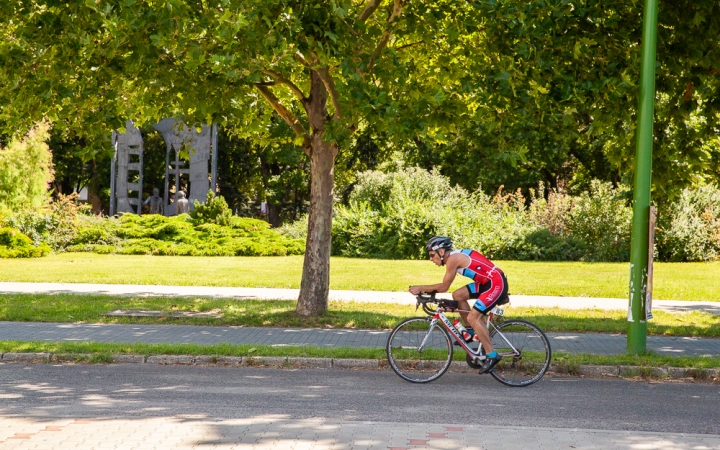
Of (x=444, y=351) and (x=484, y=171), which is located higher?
(x=484, y=171)

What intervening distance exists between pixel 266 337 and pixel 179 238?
56.7 ft

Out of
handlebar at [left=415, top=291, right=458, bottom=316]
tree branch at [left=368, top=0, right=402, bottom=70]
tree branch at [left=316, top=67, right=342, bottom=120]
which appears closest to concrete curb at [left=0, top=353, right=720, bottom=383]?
handlebar at [left=415, top=291, right=458, bottom=316]

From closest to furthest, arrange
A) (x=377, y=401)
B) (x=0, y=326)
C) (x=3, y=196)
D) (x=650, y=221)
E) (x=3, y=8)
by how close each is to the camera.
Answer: (x=377, y=401)
(x=650, y=221)
(x=3, y=8)
(x=0, y=326)
(x=3, y=196)

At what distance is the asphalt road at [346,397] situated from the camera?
723 cm

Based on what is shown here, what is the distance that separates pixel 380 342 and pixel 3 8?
669cm

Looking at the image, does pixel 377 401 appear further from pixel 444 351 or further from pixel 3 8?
pixel 3 8

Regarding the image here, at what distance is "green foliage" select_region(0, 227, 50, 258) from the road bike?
19.0 meters

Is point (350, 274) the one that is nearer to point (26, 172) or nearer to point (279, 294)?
point (279, 294)

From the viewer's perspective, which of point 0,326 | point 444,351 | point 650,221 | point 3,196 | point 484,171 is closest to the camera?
point 444,351

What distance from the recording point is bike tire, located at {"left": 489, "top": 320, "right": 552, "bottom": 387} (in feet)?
29.6

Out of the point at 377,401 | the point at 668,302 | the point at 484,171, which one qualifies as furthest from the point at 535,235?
the point at 377,401

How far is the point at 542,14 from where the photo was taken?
10891 millimetres

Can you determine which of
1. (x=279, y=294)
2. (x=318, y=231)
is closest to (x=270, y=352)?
(x=318, y=231)

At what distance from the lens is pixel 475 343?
909 cm
